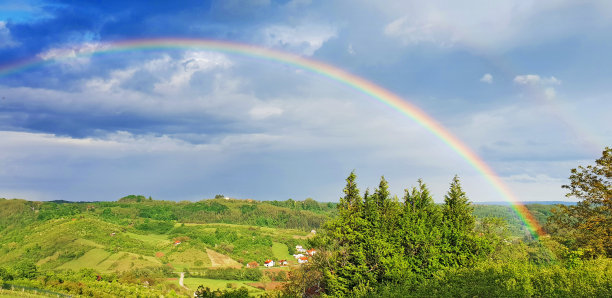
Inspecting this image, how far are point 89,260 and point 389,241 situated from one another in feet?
464

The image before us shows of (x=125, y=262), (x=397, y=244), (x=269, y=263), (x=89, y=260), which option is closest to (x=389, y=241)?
(x=397, y=244)

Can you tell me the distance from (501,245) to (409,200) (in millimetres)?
11517

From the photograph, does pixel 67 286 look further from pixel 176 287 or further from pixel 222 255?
pixel 222 255

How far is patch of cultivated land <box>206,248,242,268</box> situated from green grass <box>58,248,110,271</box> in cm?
3952

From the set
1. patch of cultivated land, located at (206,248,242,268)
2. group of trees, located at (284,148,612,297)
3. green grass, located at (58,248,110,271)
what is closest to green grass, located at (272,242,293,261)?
patch of cultivated land, located at (206,248,242,268)

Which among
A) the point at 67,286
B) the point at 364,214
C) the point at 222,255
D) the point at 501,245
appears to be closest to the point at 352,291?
the point at 364,214

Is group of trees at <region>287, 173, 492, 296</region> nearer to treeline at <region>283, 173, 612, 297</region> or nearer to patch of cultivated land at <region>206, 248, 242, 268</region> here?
treeline at <region>283, 173, 612, 297</region>

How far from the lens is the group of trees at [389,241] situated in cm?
3838

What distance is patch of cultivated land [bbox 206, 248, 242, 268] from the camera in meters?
159

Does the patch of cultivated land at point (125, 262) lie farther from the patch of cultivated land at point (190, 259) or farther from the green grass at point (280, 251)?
the green grass at point (280, 251)

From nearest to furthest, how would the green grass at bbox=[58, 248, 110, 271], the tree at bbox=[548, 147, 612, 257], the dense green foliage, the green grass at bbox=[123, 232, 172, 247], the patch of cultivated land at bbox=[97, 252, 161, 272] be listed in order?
1. the dense green foliage
2. the tree at bbox=[548, 147, 612, 257]
3. the patch of cultivated land at bbox=[97, 252, 161, 272]
4. the green grass at bbox=[58, 248, 110, 271]
5. the green grass at bbox=[123, 232, 172, 247]

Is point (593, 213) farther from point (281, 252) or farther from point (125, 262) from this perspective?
point (281, 252)

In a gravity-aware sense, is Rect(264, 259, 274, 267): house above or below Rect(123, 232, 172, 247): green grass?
below

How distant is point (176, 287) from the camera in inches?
3738
